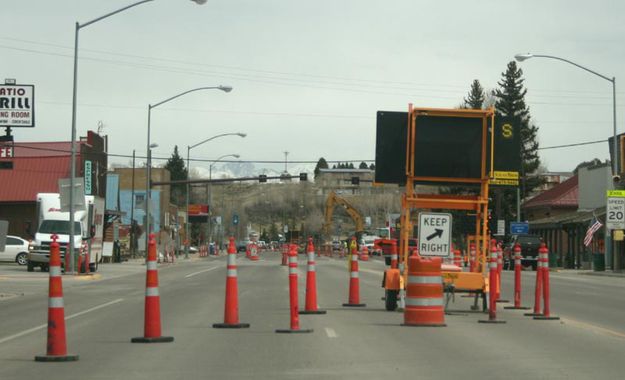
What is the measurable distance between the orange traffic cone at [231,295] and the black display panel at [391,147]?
5.19 meters

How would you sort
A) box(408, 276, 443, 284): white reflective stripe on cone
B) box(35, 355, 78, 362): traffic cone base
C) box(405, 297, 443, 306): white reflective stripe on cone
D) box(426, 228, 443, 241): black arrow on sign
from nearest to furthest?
1. box(35, 355, 78, 362): traffic cone base
2. box(408, 276, 443, 284): white reflective stripe on cone
3. box(405, 297, 443, 306): white reflective stripe on cone
4. box(426, 228, 443, 241): black arrow on sign

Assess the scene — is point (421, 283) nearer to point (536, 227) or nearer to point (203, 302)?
point (203, 302)

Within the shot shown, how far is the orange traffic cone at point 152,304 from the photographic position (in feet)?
40.4

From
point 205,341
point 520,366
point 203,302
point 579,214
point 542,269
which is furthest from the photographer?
point 579,214

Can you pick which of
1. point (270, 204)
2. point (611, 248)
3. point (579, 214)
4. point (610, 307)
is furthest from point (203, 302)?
point (270, 204)

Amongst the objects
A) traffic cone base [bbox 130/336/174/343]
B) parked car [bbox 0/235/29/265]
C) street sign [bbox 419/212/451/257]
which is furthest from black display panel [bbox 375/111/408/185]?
parked car [bbox 0/235/29/265]

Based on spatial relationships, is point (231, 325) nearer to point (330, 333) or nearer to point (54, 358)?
point (330, 333)

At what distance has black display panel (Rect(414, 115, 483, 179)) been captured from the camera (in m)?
18.9

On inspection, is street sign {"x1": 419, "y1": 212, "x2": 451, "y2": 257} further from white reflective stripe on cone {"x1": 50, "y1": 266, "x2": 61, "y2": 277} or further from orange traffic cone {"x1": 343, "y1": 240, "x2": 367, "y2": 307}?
white reflective stripe on cone {"x1": 50, "y1": 266, "x2": 61, "y2": 277}

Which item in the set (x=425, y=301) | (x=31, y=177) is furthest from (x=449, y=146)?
(x=31, y=177)

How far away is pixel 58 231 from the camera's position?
1608 inches

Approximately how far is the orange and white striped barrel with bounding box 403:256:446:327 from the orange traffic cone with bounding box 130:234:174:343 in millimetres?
4234

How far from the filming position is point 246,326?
15.0m

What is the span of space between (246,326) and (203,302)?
6.37 metres
